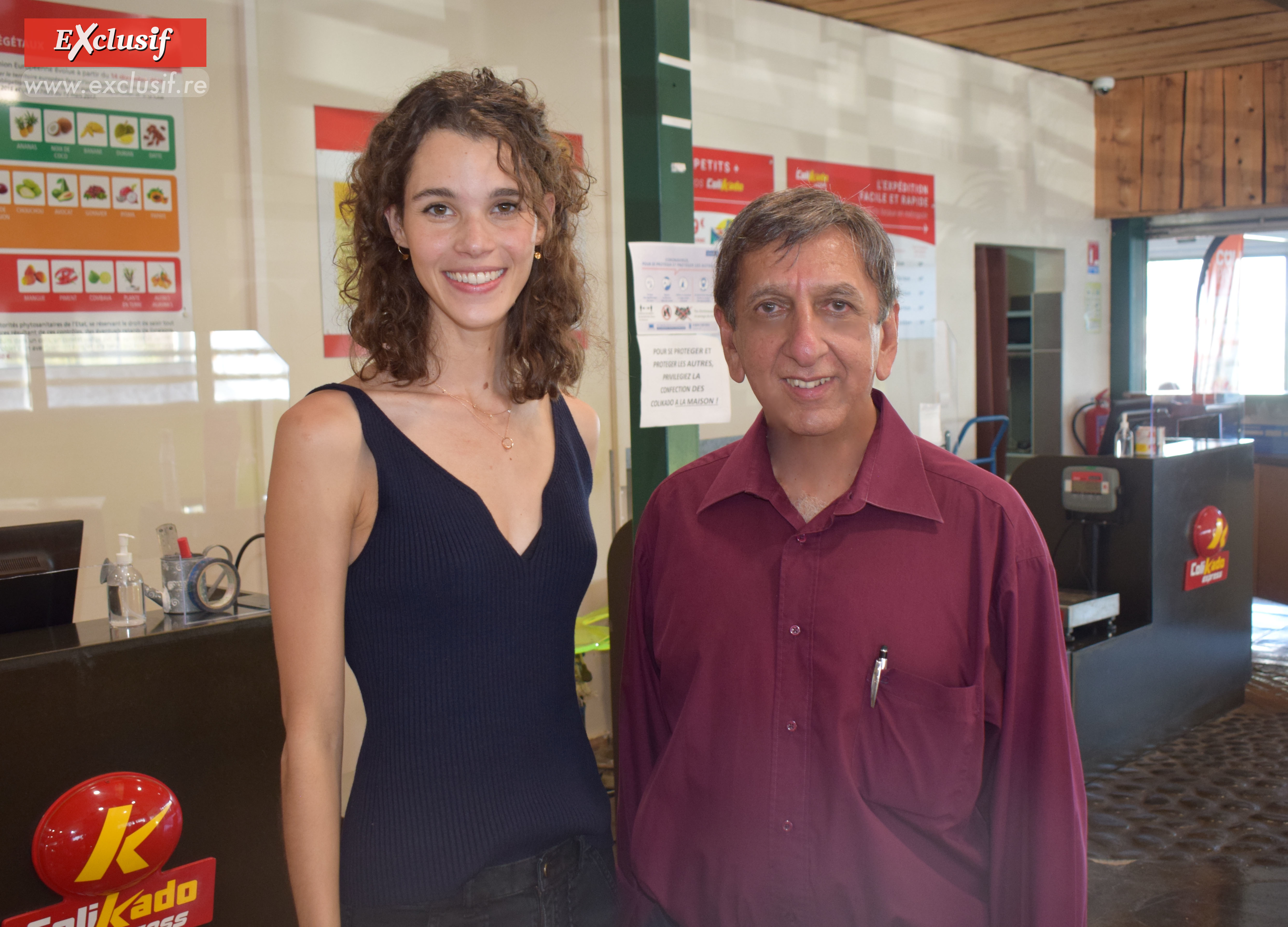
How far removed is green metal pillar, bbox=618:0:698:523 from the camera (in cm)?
278

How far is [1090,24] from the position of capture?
229 inches

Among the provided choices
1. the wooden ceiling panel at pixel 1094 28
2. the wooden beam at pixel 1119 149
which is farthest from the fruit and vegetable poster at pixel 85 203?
the wooden beam at pixel 1119 149

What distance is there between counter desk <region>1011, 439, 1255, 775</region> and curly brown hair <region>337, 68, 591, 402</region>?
2.87 m

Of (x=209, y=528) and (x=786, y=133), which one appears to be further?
(x=786, y=133)

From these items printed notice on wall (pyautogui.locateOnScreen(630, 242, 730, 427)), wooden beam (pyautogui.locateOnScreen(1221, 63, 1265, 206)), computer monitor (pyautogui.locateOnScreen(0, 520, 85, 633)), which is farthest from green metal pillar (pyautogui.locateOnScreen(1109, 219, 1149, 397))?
computer monitor (pyautogui.locateOnScreen(0, 520, 85, 633))

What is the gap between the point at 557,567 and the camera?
141 cm

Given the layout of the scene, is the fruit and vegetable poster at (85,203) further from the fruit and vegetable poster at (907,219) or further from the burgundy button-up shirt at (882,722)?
the fruit and vegetable poster at (907,219)

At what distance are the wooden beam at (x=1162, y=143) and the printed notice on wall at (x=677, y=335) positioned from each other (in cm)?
554

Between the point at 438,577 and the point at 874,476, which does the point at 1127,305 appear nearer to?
the point at 874,476

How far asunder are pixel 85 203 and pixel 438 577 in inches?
97.9

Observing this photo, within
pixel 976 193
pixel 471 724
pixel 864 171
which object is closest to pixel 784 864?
pixel 471 724

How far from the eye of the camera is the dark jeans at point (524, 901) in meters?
1.28

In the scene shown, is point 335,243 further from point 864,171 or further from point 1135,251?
point 1135,251

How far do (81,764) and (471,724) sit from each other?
144 cm
